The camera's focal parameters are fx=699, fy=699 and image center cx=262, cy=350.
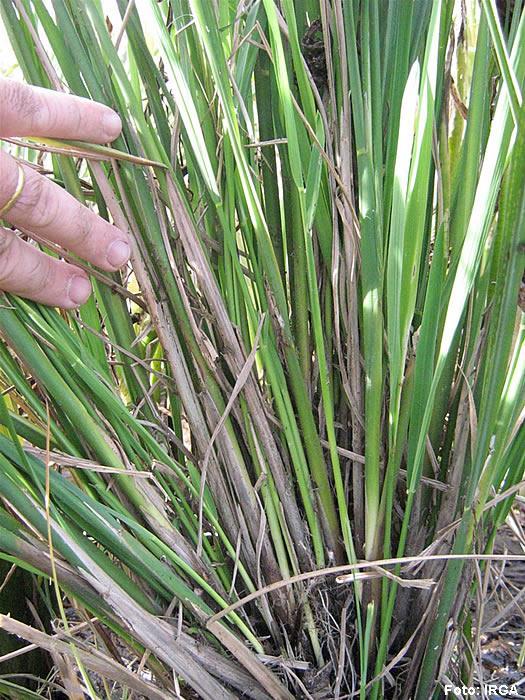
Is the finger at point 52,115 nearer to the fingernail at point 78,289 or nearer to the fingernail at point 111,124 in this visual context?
the fingernail at point 111,124

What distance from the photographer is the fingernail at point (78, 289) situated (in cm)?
64

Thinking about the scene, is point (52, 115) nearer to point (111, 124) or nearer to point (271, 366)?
point (111, 124)

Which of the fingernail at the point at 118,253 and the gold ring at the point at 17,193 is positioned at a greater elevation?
the gold ring at the point at 17,193

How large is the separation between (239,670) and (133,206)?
43 centimetres

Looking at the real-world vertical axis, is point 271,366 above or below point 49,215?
below

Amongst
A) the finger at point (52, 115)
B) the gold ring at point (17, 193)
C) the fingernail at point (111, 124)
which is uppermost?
the finger at point (52, 115)

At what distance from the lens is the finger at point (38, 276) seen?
1.98 ft

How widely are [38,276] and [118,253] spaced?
73 mm

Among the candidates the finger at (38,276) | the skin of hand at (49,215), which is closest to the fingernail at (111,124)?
A: the skin of hand at (49,215)

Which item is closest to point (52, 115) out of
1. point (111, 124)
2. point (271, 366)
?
point (111, 124)

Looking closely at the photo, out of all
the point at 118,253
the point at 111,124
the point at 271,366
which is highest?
the point at 111,124

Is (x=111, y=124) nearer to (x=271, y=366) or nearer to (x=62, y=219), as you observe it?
(x=62, y=219)

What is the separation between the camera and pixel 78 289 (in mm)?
644

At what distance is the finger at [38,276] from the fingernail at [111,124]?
0.41 ft
